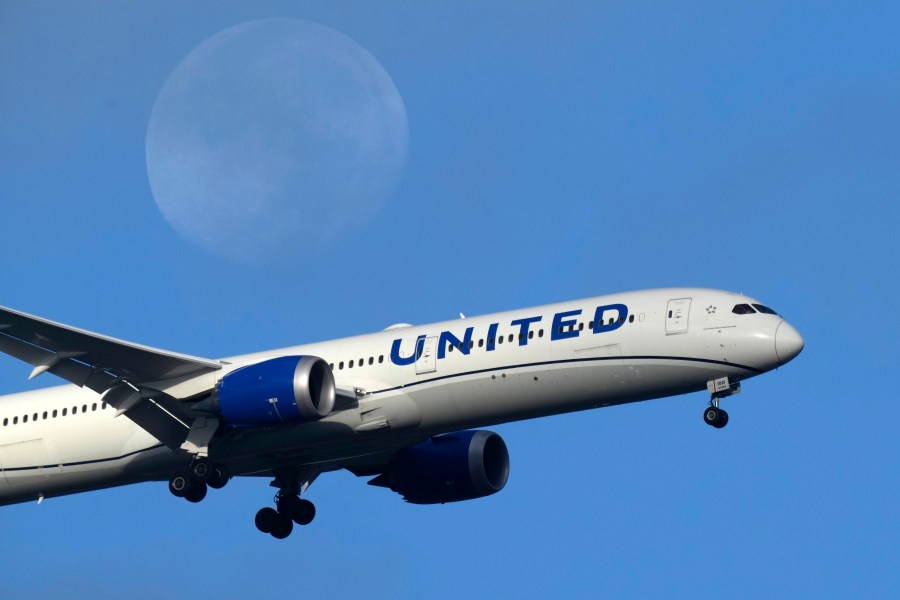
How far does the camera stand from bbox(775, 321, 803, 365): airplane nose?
48.5m

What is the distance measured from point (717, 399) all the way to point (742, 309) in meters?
2.46

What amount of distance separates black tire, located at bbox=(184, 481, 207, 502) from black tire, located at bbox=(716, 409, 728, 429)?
14407mm

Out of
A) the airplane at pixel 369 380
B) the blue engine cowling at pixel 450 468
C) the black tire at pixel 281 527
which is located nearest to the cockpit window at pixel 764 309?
the airplane at pixel 369 380

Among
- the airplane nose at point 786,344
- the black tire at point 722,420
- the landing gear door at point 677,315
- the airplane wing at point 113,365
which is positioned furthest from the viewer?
the airplane wing at point 113,365

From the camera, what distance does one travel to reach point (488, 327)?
5084 cm

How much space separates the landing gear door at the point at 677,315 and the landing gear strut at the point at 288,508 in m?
13.5

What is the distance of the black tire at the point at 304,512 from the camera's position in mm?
57531

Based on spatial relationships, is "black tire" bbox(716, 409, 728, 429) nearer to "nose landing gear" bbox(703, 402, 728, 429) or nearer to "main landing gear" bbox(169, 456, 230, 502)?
"nose landing gear" bbox(703, 402, 728, 429)

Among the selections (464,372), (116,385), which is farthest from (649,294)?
(116,385)

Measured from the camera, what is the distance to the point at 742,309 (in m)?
49.4

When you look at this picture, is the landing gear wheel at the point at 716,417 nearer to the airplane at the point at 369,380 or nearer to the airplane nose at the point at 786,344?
the airplane at the point at 369,380

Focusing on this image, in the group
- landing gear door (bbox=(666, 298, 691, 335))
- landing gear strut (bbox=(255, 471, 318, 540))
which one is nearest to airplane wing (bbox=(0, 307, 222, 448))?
landing gear strut (bbox=(255, 471, 318, 540))

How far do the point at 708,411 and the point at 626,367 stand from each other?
8.22ft

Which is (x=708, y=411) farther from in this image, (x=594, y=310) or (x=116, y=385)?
(x=116, y=385)
